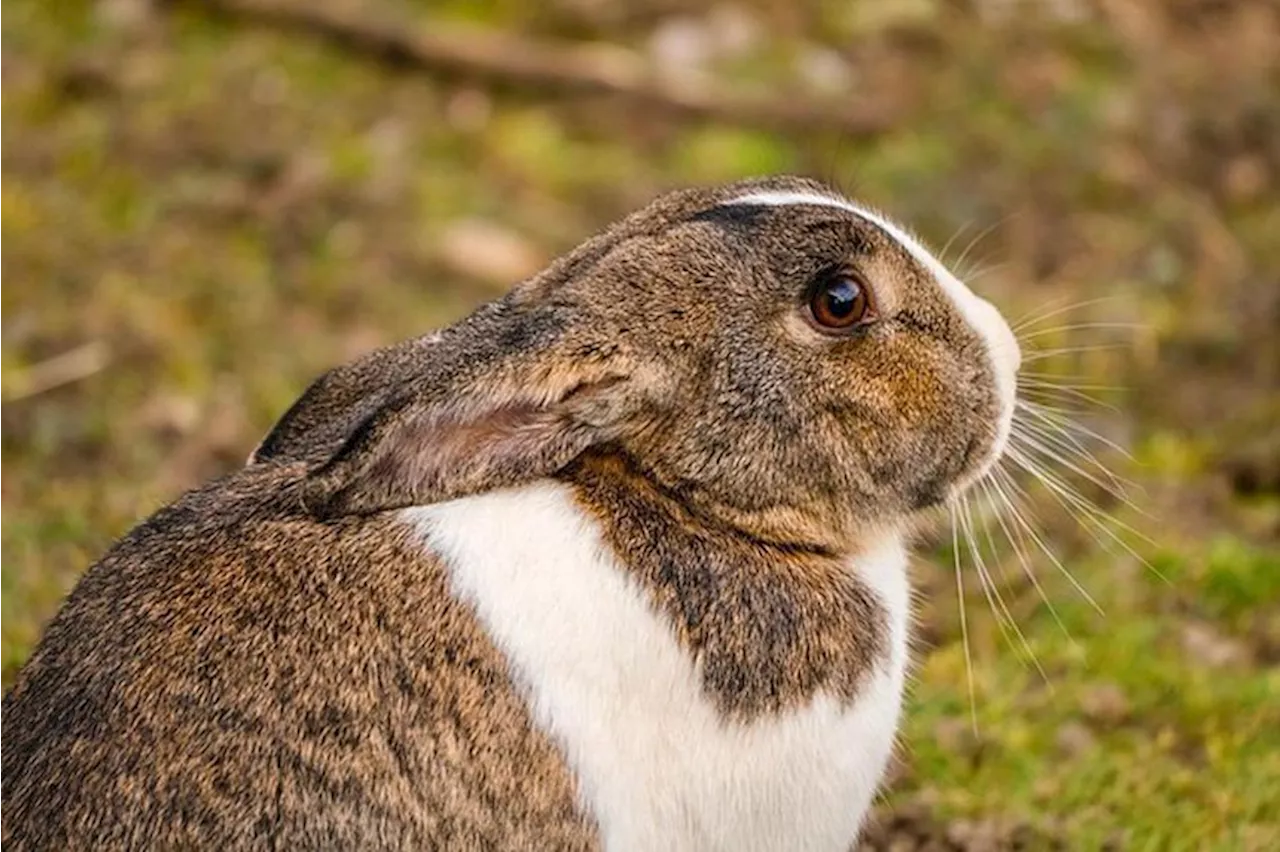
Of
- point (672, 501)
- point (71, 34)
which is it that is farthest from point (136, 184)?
point (672, 501)

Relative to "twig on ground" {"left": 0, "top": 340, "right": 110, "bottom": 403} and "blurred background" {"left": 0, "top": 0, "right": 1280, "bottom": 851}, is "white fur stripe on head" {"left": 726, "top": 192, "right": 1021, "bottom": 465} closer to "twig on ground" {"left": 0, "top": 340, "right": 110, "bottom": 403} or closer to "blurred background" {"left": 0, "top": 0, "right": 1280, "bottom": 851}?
"blurred background" {"left": 0, "top": 0, "right": 1280, "bottom": 851}

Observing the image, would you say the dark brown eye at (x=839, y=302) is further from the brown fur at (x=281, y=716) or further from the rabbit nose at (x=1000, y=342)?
the brown fur at (x=281, y=716)

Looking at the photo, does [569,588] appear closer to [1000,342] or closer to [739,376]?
[739,376]

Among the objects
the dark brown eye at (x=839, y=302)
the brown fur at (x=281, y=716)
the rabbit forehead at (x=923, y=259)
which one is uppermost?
the rabbit forehead at (x=923, y=259)

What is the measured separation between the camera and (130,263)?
7473 mm

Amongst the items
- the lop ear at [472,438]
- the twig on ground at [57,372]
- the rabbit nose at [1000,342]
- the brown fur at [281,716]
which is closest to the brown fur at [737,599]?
the lop ear at [472,438]

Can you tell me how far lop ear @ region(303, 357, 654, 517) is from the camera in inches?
144

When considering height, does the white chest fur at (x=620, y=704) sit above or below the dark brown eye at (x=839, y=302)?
below

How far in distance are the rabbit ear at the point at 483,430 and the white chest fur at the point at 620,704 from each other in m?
0.06

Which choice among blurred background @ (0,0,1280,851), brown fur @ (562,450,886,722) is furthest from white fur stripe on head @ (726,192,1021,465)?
blurred background @ (0,0,1280,851)

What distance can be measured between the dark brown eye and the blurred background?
3.01 ft

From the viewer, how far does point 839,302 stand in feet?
13.2

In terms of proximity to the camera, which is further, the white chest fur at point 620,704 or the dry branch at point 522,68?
the dry branch at point 522,68

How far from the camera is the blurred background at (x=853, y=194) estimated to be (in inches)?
217
